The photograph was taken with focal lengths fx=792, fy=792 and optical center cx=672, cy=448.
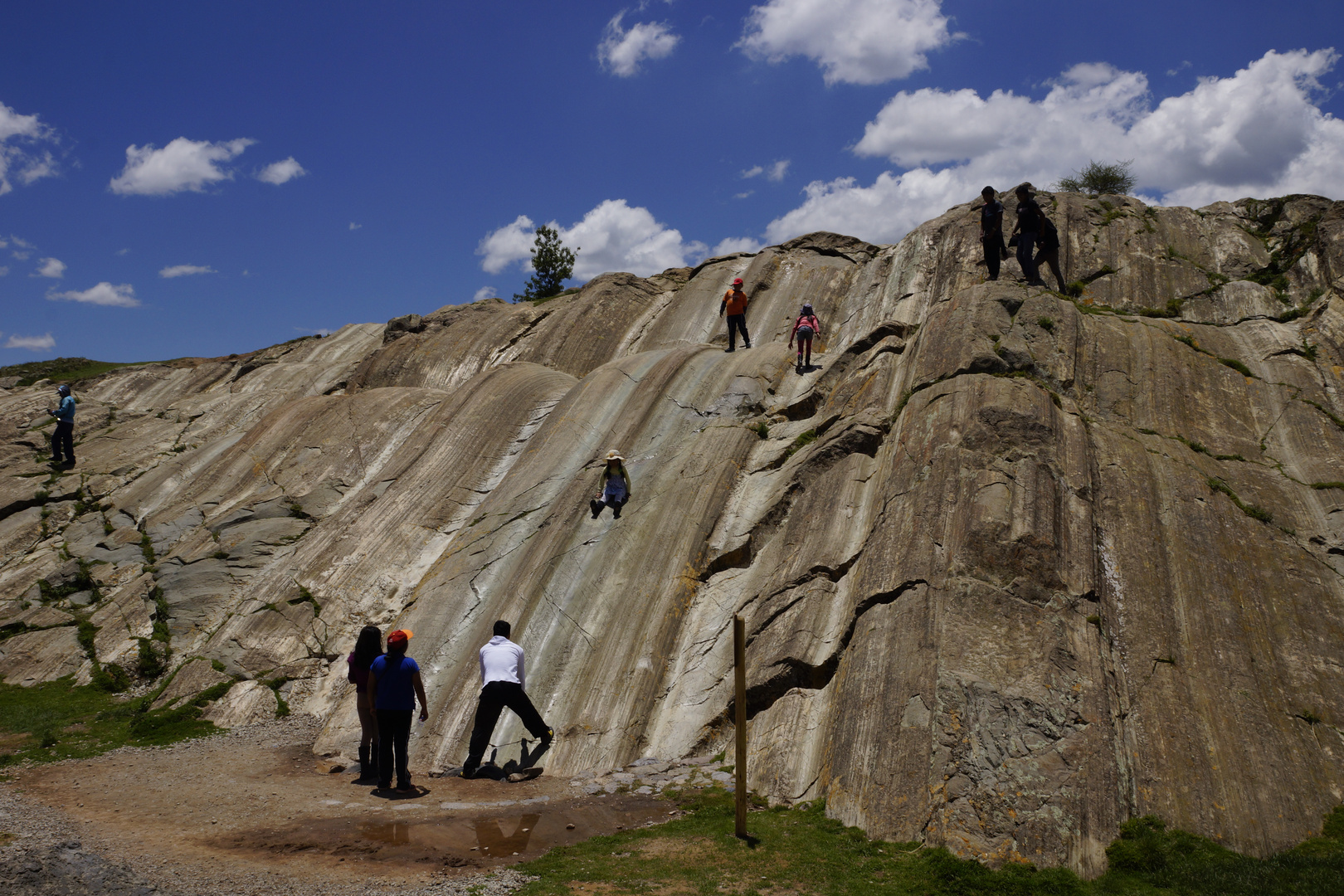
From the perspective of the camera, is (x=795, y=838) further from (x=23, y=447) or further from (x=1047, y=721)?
(x=23, y=447)

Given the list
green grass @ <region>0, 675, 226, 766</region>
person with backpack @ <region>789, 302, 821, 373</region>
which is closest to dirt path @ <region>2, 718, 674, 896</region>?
green grass @ <region>0, 675, 226, 766</region>

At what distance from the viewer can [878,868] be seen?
964 centimetres

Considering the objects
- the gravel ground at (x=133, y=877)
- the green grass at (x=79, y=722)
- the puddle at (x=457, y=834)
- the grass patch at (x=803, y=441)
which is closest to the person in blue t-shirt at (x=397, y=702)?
the puddle at (x=457, y=834)

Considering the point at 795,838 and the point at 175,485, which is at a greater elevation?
the point at 175,485

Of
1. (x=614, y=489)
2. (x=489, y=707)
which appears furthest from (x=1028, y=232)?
(x=489, y=707)

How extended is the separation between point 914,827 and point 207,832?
9491 mm

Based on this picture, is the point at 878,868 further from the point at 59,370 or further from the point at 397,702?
the point at 59,370

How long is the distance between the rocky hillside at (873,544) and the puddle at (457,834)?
79.6 inches

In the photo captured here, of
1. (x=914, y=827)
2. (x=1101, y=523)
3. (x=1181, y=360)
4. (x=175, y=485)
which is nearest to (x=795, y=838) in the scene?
(x=914, y=827)

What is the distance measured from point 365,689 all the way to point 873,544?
944cm

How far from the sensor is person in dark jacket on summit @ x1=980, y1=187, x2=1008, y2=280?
2197 cm

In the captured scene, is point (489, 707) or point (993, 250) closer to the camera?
point (489, 707)

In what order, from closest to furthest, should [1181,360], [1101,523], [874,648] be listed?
[874,648] → [1101,523] → [1181,360]

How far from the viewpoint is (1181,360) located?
1764cm
